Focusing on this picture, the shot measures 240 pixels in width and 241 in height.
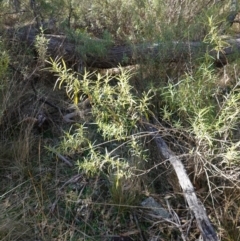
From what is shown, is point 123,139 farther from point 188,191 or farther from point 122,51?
point 122,51

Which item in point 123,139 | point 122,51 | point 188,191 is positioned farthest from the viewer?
point 122,51

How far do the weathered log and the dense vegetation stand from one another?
23 millimetres

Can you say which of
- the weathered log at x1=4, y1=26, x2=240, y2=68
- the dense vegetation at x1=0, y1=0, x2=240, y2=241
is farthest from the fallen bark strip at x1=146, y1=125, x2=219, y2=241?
the weathered log at x1=4, y1=26, x2=240, y2=68

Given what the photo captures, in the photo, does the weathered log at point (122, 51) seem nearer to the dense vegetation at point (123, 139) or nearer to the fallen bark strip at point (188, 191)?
the dense vegetation at point (123, 139)

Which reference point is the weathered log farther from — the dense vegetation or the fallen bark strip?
the fallen bark strip

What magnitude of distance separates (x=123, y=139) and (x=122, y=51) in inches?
55.3

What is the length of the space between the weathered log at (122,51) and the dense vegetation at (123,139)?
0.07 ft

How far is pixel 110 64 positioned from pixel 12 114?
103 cm

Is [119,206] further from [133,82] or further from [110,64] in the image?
[110,64]

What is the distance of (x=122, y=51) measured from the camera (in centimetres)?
356

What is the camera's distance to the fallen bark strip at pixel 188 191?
6.70 feet

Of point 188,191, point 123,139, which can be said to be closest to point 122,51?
point 123,139

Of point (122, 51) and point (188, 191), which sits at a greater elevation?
point (122, 51)

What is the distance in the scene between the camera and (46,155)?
291cm
